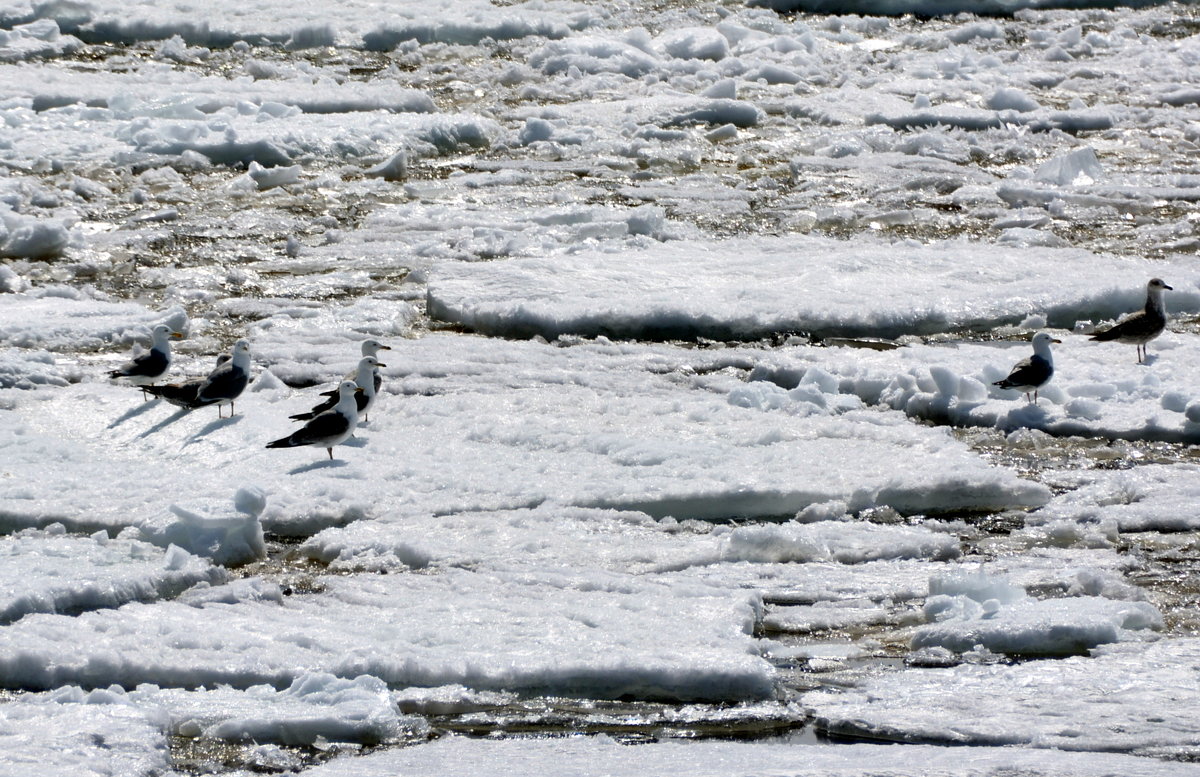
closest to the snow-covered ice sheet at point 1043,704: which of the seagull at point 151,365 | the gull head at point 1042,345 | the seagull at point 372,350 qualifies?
the gull head at point 1042,345

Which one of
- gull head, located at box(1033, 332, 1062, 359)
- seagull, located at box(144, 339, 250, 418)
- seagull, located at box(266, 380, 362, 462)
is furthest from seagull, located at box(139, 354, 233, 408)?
gull head, located at box(1033, 332, 1062, 359)

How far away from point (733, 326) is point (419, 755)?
4665mm

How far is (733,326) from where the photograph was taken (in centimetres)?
877

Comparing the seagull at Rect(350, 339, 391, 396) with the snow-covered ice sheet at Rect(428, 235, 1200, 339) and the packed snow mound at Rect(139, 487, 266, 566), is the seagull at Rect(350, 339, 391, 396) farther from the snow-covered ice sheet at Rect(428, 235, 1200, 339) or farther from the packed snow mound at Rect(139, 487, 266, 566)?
the packed snow mound at Rect(139, 487, 266, 566)

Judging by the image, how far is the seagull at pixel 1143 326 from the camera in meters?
8.21

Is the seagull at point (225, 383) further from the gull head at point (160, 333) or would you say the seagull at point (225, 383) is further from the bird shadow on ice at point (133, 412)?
the gull head at point (160, 333)

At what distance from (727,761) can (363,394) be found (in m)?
3.33

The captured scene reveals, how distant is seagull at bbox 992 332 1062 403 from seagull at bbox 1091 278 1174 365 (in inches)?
35.2

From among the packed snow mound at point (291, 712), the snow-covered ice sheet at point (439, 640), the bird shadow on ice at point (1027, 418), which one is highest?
the bird shadow on ice at point (1027, 418)

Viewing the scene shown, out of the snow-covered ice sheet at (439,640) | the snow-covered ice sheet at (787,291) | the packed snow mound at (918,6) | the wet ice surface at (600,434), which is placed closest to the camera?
the wet ice surface at (600,434)

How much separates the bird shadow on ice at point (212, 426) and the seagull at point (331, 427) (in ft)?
1.28

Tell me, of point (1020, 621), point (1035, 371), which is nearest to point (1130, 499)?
point (1035, 371)

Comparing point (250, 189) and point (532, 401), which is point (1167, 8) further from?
point (532, 401)

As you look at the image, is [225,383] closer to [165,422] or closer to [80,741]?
[165,422]
